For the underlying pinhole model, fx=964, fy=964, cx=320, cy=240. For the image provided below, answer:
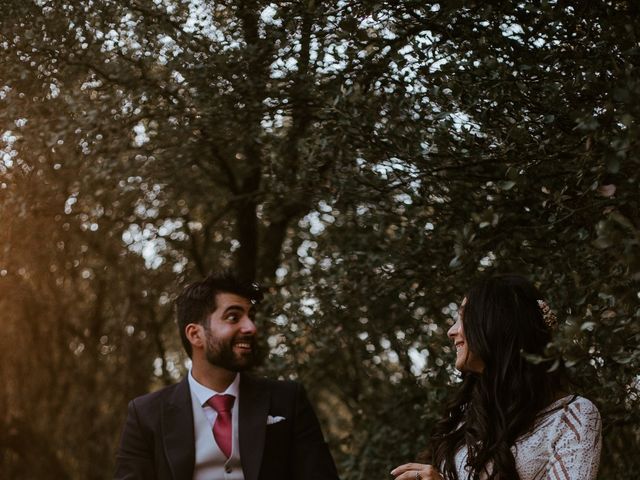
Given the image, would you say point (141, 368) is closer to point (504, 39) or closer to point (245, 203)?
point (245, 203)

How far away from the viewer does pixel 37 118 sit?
728 centimetres

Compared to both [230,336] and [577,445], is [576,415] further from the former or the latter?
[230,336]

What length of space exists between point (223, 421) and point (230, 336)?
0.43 meters

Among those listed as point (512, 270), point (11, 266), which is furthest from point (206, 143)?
point (11, 266)

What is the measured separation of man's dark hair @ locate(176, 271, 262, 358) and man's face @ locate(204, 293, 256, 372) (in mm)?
49

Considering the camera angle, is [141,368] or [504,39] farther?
[141,368]

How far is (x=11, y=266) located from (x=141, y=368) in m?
2.35

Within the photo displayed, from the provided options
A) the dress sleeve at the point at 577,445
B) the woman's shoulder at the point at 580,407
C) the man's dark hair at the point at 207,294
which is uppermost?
the man's dark hair at the point at 207,294

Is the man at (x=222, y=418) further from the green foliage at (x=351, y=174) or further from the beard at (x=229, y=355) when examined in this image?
the green foliage at (x=351, y=174)

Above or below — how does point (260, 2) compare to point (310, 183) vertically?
above

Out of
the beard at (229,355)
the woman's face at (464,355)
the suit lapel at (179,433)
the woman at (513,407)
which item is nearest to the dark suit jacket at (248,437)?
the suit lapel at (179,433)

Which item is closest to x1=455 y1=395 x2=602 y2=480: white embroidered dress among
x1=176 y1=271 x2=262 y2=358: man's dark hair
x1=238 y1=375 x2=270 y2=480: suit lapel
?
x1=238 y1=375 x2=270 y2=480: suit lapel

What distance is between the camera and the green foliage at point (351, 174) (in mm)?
4340

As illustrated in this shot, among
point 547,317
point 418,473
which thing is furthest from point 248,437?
point 547,317
